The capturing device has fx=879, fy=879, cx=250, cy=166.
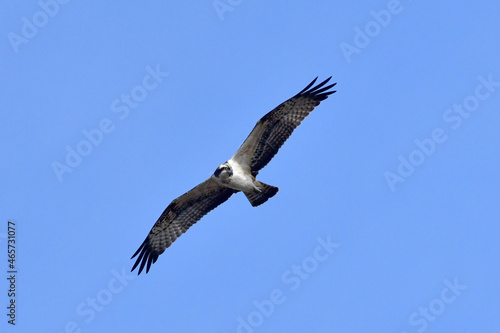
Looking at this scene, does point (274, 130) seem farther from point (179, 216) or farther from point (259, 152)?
point (179, 216)

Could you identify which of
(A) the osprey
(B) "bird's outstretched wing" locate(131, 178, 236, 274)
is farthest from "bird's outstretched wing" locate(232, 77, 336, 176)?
(B) "bird's outstretched wing" locate(131, 178, 236, 274)

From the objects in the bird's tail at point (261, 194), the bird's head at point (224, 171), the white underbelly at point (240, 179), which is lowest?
the bird's tail at point (261, 194)

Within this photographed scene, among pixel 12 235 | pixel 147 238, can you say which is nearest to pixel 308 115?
pixel 147 238

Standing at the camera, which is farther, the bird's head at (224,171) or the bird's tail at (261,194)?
the bird's tail at (261,194)

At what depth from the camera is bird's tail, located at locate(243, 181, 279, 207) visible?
17000 millimetres

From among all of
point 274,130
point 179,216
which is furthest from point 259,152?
point 179,216

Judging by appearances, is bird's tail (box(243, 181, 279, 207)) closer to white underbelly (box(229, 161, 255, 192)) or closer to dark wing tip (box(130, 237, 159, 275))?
white underbelly (box(229, 161, 255, 192))

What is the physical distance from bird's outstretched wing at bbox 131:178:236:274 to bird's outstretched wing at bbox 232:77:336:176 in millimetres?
954

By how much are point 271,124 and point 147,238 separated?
3.79 m

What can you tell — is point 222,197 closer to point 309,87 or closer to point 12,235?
point 309,87

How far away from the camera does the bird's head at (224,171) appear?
16781 mm

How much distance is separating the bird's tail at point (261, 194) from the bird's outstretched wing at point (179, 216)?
61cm

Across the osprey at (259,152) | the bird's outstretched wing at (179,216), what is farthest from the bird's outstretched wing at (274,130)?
the bird's outstretched wing at (179,216)

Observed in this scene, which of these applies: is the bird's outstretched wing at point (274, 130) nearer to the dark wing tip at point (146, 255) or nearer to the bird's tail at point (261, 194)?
the bird's tail at point (261, 194)
